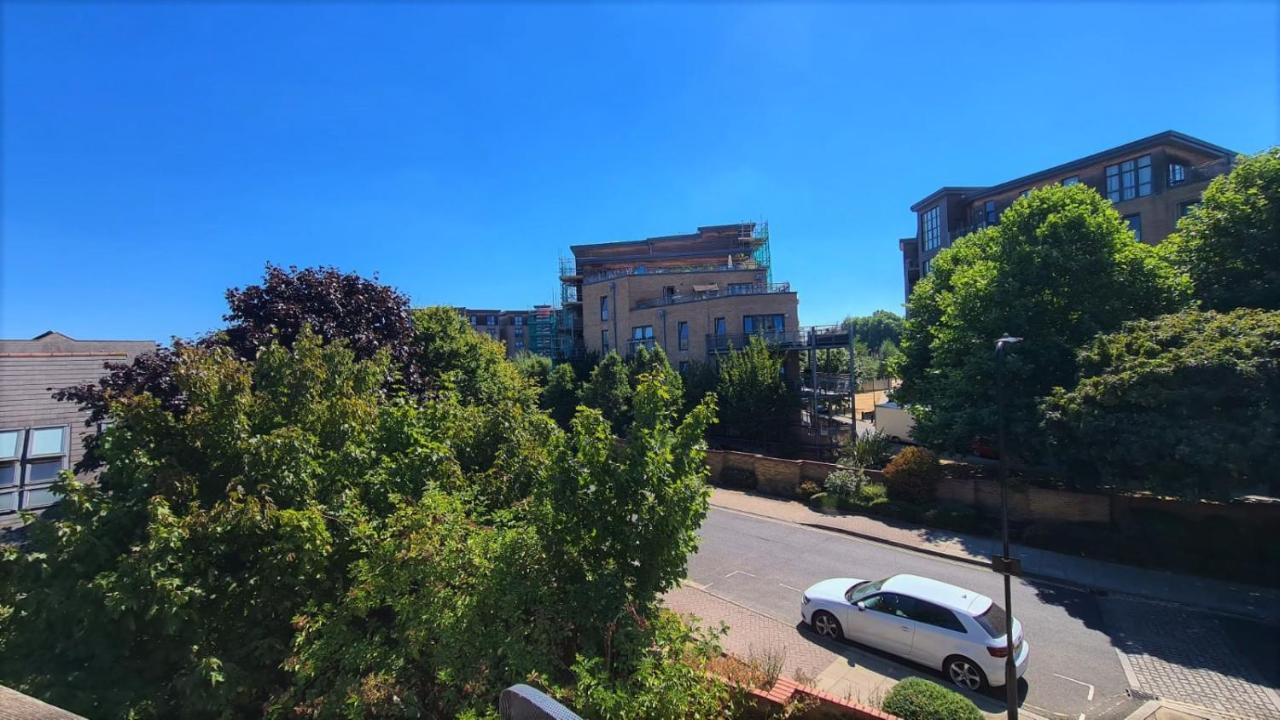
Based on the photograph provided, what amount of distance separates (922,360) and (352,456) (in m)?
24.4

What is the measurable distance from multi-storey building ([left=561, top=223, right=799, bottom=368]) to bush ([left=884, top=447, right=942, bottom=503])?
12.7 metres

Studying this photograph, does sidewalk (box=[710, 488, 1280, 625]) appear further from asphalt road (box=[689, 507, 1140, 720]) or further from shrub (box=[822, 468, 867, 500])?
shrub (box=[822, 468, 867, 500])

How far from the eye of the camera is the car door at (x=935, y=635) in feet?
32.7

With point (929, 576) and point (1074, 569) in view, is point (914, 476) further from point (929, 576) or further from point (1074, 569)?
point (929, 576)

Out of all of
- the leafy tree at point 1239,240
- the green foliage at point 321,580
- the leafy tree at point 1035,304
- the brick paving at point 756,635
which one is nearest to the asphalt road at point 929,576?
the brick paving at point 756,635

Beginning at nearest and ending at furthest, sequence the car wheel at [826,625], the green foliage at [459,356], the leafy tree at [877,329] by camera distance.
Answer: the car wheel at [826,625] < the green foliage at [459,356] < the leafy tree at [877,329]

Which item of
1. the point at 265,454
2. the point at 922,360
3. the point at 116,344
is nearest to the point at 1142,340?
the point at 922,360

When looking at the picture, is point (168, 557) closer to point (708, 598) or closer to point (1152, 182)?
point (708, 598)

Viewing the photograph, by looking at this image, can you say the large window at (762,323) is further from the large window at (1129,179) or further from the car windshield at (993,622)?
the car windshield at (993,622)

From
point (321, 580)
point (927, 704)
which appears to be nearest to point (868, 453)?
point (927, 704)

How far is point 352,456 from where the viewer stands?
7941mm

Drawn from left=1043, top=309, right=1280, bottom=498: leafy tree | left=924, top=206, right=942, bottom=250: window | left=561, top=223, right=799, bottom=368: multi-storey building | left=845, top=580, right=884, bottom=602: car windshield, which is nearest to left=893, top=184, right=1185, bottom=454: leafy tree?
left=1043, top=309, right=1280, bottom=498: leafy tree

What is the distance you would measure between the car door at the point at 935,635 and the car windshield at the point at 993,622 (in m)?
0.34

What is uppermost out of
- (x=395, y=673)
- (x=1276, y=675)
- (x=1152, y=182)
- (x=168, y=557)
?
(x=1152, y=182)
